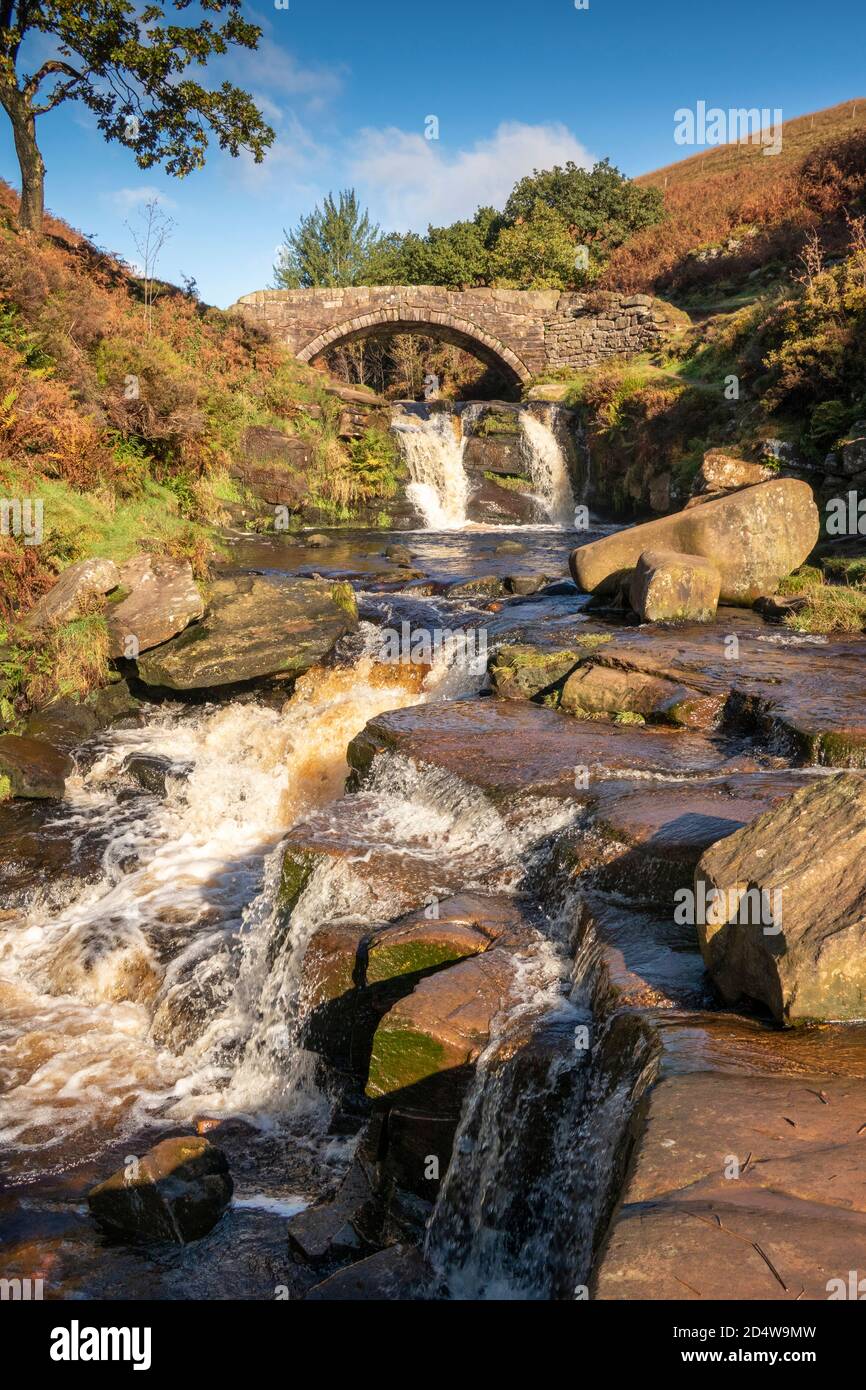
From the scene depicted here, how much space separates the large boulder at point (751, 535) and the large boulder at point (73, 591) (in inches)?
279

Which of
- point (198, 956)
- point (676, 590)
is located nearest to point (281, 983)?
point (198, 956)

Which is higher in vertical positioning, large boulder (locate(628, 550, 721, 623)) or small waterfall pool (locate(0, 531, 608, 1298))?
large boulder (locate(628, 550, 721, 623))

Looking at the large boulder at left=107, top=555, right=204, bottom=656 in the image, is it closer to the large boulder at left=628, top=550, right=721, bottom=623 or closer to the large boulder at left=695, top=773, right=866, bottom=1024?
the large boulder at left=628, top=550, right=721, bottom=623

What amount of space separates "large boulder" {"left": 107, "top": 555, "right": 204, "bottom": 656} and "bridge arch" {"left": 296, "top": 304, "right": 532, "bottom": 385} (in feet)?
65.9

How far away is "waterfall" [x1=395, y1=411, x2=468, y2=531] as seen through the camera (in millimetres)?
23125

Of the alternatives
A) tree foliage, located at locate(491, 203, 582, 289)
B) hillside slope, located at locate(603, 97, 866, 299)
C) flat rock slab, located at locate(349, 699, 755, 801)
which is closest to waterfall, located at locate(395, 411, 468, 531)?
tree foliage, located at locate(491, 203, 582, 289)

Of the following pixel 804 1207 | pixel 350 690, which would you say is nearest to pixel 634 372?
pixel 350 690

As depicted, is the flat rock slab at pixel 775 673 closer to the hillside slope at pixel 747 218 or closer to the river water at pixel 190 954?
the river water at pixel 190 954

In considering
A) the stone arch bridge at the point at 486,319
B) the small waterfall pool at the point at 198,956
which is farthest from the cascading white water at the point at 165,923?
the stone arch bridge at the point at 486,319

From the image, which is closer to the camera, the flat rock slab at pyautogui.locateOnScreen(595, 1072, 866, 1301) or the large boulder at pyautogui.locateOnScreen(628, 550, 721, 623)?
the flat rock slab at pyautogui.locateOnScreen(595, 1072, 866, 1301)

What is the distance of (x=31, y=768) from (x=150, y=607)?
264cm
